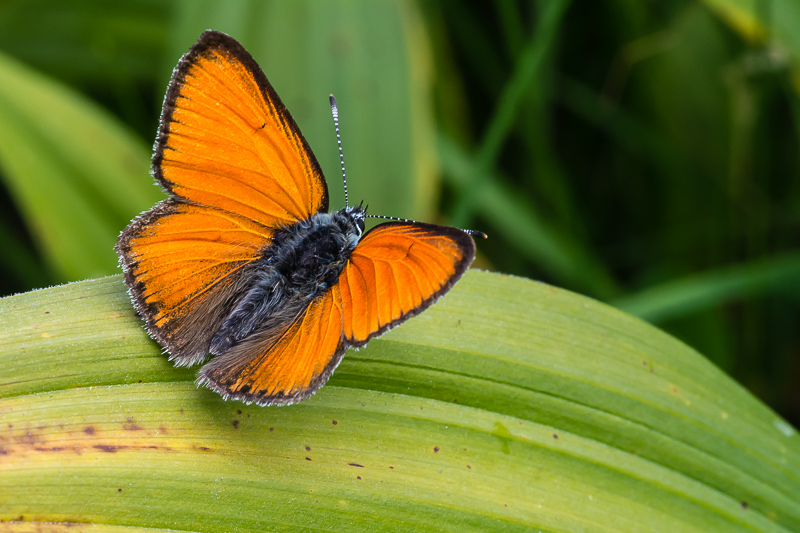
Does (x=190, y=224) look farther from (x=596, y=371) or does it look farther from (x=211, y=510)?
(x=596, y=371)

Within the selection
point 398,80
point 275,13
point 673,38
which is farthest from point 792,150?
point 275,13

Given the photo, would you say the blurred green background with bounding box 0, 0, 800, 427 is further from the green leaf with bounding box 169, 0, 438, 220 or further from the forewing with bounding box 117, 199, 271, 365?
the forewing with bounding box 117, 199, 271, 365

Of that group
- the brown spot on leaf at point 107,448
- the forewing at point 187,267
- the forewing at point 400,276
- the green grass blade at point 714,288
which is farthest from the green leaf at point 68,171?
the green grass blade at point 714,288

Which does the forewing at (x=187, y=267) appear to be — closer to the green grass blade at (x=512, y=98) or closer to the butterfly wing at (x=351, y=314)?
the butterfly wing at (x=351, y=314)

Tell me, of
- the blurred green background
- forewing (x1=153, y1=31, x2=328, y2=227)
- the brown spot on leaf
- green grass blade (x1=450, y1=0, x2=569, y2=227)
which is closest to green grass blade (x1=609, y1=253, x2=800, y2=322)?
the blurred green background

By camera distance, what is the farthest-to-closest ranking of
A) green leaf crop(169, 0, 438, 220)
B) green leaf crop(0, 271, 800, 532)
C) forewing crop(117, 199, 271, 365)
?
1. green leaf crop(169, 0, 438, 220)
2. forewing crop(117, 199, 271, 365)
3. green leaf crop(0, 271, 800, 532)

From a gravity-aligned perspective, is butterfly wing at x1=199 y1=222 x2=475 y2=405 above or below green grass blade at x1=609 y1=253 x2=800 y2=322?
below

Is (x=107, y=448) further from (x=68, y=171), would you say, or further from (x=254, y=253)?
(x=68, y=171)
